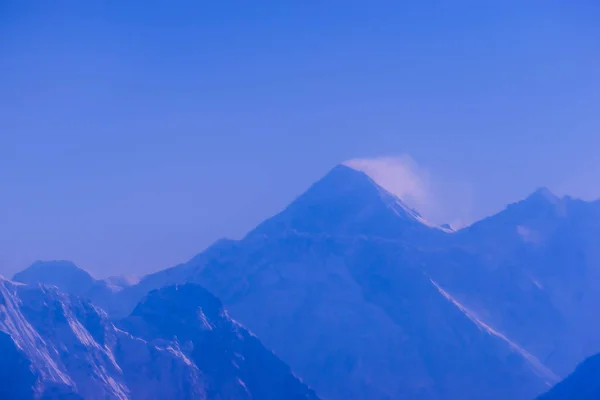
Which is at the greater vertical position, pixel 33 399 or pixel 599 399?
pixel 33 399

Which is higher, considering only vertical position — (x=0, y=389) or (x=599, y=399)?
(x=0, y=389)

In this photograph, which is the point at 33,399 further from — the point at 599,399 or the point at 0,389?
the point at 599,399

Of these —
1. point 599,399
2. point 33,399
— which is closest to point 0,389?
point 33,399
